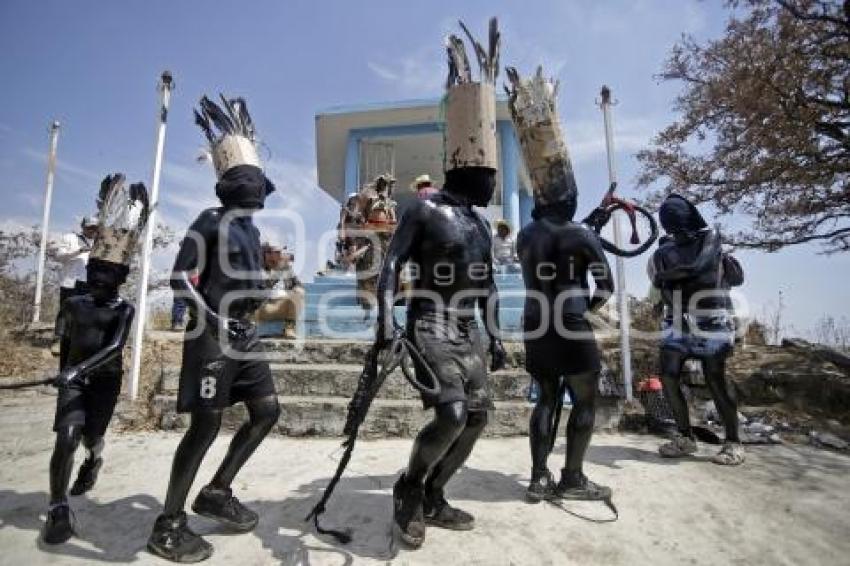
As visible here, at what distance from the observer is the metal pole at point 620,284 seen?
19.5 ft

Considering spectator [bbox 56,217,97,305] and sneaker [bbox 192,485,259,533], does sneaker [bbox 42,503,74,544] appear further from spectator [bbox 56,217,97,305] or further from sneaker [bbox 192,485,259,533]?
spectator [bbox 56,217,97,305]

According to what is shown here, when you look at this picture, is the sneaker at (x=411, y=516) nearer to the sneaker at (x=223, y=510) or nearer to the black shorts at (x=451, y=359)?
the black shorts at (x=451, y=359)

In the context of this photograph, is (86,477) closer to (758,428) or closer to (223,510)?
(223,510)

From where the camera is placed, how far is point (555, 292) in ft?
11.3

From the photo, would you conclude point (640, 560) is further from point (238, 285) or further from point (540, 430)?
point (238, 285)

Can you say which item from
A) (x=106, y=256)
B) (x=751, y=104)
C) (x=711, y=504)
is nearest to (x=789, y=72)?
(x=751, y=104)

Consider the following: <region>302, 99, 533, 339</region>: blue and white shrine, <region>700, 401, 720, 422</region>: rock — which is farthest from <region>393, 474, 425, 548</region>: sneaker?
<region>302, 99, 533, 339</region>: blue and white shrine

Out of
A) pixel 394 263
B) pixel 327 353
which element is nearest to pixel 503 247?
pixel 327 353

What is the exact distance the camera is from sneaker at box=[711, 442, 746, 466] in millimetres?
4113

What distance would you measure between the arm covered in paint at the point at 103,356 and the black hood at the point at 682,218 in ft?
14.5

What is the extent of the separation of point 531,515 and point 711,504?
122 centimetres

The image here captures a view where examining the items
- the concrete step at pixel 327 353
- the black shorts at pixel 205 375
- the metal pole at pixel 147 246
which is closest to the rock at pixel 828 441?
the concrete step at pixel 327 353

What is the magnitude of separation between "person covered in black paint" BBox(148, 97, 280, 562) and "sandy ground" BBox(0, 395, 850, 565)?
15cm

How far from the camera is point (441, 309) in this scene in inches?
112
